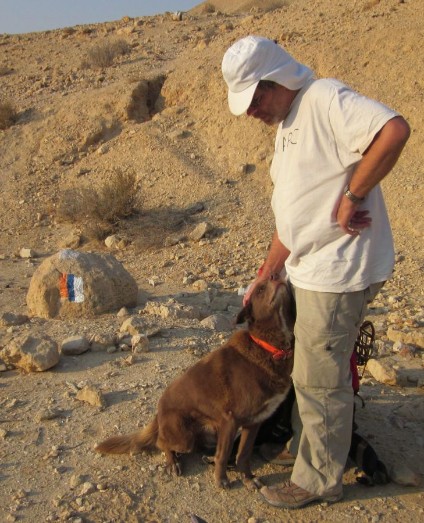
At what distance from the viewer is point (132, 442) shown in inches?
144

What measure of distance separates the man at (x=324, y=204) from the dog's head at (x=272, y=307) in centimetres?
19

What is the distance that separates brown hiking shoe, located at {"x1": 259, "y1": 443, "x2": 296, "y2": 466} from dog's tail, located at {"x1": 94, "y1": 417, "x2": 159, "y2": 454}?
664 millimetres

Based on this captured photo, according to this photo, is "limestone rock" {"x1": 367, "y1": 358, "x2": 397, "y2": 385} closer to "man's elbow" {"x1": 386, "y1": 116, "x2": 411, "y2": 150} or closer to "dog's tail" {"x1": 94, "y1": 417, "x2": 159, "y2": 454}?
"dog's tail" {"x1": 94, "y1": 417, "x2": 159, "y2": 454}

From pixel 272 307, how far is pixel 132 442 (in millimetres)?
1244

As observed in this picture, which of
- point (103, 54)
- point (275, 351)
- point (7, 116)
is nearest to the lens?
point (275, 351)

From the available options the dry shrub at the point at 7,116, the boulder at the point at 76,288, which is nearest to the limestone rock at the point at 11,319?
the boulder at the point at 76,288

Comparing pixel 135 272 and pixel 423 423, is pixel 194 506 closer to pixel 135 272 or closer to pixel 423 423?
pixel 423 423

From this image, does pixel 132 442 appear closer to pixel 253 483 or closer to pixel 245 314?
pixel 253 483

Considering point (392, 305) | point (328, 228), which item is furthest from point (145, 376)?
point (392, 305)

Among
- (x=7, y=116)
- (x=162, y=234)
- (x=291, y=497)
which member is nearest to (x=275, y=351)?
(x=291, y=497)

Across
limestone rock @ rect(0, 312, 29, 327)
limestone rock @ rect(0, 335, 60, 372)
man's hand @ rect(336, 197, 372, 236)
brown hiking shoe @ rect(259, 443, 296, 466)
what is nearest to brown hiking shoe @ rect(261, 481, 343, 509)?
brown hiking shoe @ rect(259, 443, 296, 466)

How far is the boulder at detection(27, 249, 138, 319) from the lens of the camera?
637 centimetres

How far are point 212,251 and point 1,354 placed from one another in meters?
4.31

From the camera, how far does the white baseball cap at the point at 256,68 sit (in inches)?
104
